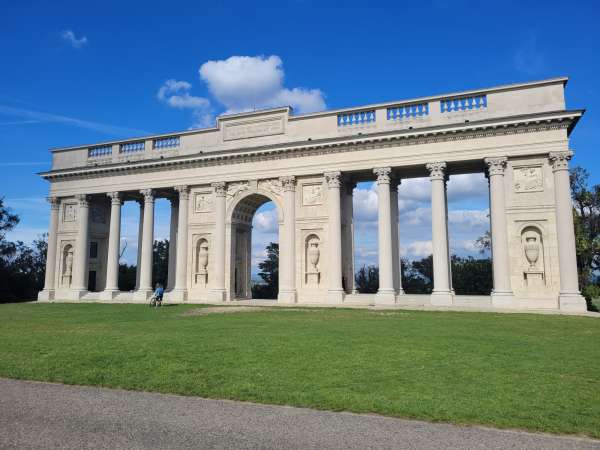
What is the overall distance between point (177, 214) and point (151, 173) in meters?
5.23

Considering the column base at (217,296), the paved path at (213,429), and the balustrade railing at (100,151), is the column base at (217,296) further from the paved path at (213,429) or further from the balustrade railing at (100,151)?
the paved path at (213,429)

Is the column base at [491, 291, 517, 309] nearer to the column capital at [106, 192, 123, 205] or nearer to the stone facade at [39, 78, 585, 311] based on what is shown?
the stone facade at [39, 78, 585, 311]

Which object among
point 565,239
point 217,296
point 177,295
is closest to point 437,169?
A: point 565,239

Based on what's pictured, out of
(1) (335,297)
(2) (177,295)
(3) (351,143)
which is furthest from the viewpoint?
(2) (177,295)

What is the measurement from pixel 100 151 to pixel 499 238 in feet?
124

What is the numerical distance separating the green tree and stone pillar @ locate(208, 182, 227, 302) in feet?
51.9

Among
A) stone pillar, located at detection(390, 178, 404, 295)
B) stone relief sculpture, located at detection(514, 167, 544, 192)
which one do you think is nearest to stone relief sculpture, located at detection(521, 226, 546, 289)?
stone relief sculpture, located at detection(514, 167, 544, 192)

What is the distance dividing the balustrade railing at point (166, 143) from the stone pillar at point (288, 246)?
462 inches

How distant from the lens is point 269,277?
66500mm

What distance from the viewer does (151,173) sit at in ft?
139

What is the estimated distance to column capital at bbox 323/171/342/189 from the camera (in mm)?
35938

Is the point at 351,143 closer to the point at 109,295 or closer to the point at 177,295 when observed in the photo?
the point at 177,295

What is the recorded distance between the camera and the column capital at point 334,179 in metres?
35.9

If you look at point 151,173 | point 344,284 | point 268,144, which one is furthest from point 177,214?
point 344,284
